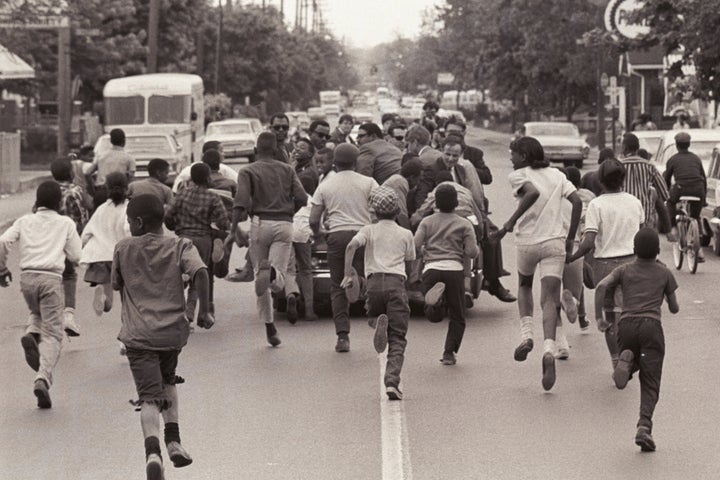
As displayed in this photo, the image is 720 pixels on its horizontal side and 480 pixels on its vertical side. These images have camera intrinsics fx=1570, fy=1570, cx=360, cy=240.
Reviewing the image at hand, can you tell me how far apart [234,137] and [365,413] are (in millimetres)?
44203

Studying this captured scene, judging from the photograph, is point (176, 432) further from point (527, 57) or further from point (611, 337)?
point (527, 57)

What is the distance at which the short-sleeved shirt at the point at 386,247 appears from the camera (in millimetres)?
11344

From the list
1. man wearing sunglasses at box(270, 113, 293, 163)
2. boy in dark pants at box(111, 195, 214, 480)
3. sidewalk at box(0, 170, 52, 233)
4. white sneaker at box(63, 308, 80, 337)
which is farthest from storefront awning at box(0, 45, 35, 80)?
boy in dark pants at box(111, 195, 214, 480)

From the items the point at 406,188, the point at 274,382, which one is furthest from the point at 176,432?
the point at 406,188

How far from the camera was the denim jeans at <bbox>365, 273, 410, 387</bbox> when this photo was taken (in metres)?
11.1

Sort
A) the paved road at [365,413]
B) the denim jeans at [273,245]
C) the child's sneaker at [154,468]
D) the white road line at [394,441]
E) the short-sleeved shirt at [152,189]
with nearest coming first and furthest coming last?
1. the child's sneaker at [154,468]
2. the white road line at [394,441]
3. the paved road at [365,413]
4. the denim jeans at [273,245]
5. the short-sleeved shirt at [152,189]

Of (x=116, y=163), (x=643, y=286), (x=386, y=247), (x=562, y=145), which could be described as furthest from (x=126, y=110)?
(x=643, y=286)

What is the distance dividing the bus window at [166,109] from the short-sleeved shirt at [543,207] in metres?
34.4

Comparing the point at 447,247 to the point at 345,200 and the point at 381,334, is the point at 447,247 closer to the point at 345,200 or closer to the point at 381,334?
the point at 381,334

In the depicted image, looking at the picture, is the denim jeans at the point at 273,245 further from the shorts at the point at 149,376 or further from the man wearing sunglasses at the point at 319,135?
the shorts at the point at 149,376

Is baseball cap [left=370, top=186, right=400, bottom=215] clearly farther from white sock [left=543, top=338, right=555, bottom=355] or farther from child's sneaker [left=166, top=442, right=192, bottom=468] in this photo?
child's sneaker [left=166, top=442, right=192, bottom=468]

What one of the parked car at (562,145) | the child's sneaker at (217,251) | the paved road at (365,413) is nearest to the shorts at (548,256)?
the paved road at (365,413)

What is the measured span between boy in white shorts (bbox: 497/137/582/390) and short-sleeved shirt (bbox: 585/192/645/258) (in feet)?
1.15

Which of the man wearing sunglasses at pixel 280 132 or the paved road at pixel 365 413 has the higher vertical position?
the man wearing sunglasses at pixel 280 132
